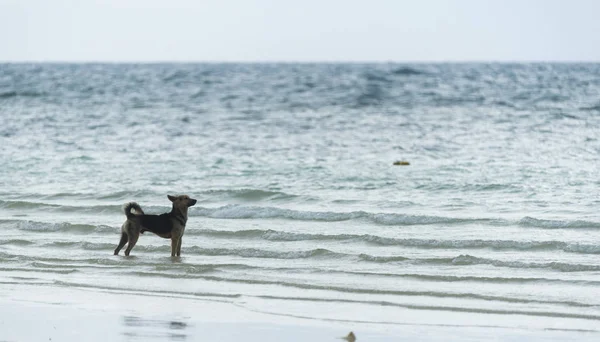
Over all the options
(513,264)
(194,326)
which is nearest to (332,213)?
(513,264)

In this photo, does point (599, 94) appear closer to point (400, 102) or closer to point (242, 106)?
point (400, 102)

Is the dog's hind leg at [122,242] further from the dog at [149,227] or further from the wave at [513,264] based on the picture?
the wave at [513,264]

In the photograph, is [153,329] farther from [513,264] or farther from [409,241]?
[409,241]

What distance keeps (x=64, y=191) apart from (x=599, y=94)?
27748 mm

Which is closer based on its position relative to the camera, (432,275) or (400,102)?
(432,275)

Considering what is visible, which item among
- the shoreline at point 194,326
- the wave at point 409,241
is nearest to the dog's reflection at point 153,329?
the shoreline at point 194,326

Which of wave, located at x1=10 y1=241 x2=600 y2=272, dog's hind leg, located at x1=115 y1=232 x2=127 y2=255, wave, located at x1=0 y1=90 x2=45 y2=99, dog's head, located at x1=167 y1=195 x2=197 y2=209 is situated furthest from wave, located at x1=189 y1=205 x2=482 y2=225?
wave, located at x1=0 y1=90 x2=45 y2=99

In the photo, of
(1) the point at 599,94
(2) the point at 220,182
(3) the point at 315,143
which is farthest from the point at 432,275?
(1) the point at 599,94

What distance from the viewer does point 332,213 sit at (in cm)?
1384

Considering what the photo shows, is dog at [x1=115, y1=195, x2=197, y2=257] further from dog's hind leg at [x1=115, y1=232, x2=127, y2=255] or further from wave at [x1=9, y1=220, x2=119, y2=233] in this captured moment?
wave at [x1=9, y1=220, x2=119, y2=233]

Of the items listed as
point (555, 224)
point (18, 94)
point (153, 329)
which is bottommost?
point (153, 329)

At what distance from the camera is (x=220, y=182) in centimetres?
1755

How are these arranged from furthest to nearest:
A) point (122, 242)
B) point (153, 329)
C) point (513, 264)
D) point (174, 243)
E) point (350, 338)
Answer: point (122, 242), point (174, 243), point (513, 264), point (153, 329), point (350, 338)

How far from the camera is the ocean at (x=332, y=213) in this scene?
9180 mm
